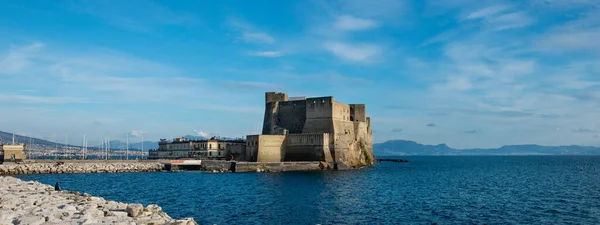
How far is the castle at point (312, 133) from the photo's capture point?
195 ft

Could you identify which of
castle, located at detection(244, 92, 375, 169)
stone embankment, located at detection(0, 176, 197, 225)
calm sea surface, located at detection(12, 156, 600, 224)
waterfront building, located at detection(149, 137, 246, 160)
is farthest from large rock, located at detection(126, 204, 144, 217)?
waterfront building, located at detection(149, 137, 246, 160)

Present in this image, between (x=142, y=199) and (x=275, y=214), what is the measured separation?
10.2 meters

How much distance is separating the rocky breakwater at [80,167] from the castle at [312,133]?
1195 cm

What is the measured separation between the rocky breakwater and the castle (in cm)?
1195

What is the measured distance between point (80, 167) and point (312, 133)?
2641 cm

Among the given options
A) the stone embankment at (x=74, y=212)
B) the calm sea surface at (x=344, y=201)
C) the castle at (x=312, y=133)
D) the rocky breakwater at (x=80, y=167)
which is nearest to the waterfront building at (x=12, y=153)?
the rocky breakwater at (x=80, y=167)

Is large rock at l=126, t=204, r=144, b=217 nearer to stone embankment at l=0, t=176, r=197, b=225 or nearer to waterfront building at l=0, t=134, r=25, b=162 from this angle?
stone embankment at l=0, t=176, r=197, b=225

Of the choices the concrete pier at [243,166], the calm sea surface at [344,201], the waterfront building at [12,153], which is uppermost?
the waterfront building at [12,153]

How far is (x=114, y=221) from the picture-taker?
1465cm

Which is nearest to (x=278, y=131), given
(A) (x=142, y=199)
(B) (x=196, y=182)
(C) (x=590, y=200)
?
(B) (x=196, y=182)

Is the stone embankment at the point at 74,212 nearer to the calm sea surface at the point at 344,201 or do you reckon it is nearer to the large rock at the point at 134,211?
the large rock at the point at 134,211

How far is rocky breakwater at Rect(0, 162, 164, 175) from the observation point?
49444 millimetres

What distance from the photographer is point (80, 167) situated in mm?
54375

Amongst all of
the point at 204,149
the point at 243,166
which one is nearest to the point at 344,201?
Answer: the point at 243,166
